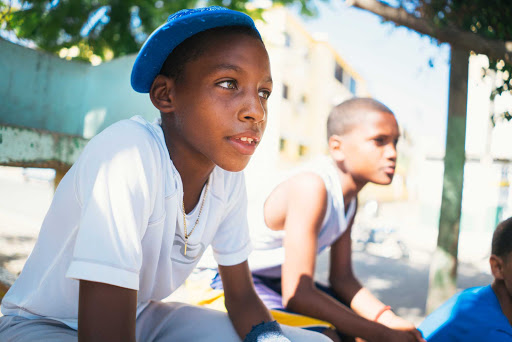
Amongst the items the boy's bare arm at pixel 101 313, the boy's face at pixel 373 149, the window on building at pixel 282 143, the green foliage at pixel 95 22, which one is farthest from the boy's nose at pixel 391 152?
the window on building at pixel 282 143

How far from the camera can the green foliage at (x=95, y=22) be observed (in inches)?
158

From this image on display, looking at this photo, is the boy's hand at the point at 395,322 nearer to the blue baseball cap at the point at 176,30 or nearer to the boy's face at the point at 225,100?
the boy's face at the point at 225,100

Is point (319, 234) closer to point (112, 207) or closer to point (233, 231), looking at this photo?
point (233, 231)

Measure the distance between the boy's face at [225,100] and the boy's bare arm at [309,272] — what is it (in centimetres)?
73

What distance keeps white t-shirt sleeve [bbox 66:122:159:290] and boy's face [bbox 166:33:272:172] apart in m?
0.21

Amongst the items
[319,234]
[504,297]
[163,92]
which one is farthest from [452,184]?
[163,92]

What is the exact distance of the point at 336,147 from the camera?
246 cm

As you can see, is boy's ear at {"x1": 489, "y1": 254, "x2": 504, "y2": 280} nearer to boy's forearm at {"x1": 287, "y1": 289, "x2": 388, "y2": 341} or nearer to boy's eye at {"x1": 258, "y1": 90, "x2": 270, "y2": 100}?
A: boy's forearm at {"x1": 287, "y1": 289, "x2": 388, "y2": 341}

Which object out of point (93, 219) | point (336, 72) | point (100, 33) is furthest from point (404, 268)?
point (336, 72)

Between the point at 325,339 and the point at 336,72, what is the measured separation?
24.1 meters

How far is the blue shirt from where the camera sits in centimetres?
177

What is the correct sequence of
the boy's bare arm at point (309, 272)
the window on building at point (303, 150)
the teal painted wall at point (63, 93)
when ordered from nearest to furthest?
the boy's bare arm at point (309, 272) < the teal painted wall at point (63, 93) < the window on building at point (303, 150)

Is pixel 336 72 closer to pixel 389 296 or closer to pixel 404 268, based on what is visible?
pixel 404 268

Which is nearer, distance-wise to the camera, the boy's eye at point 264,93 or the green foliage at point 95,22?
the boy's eye at point 264,93
